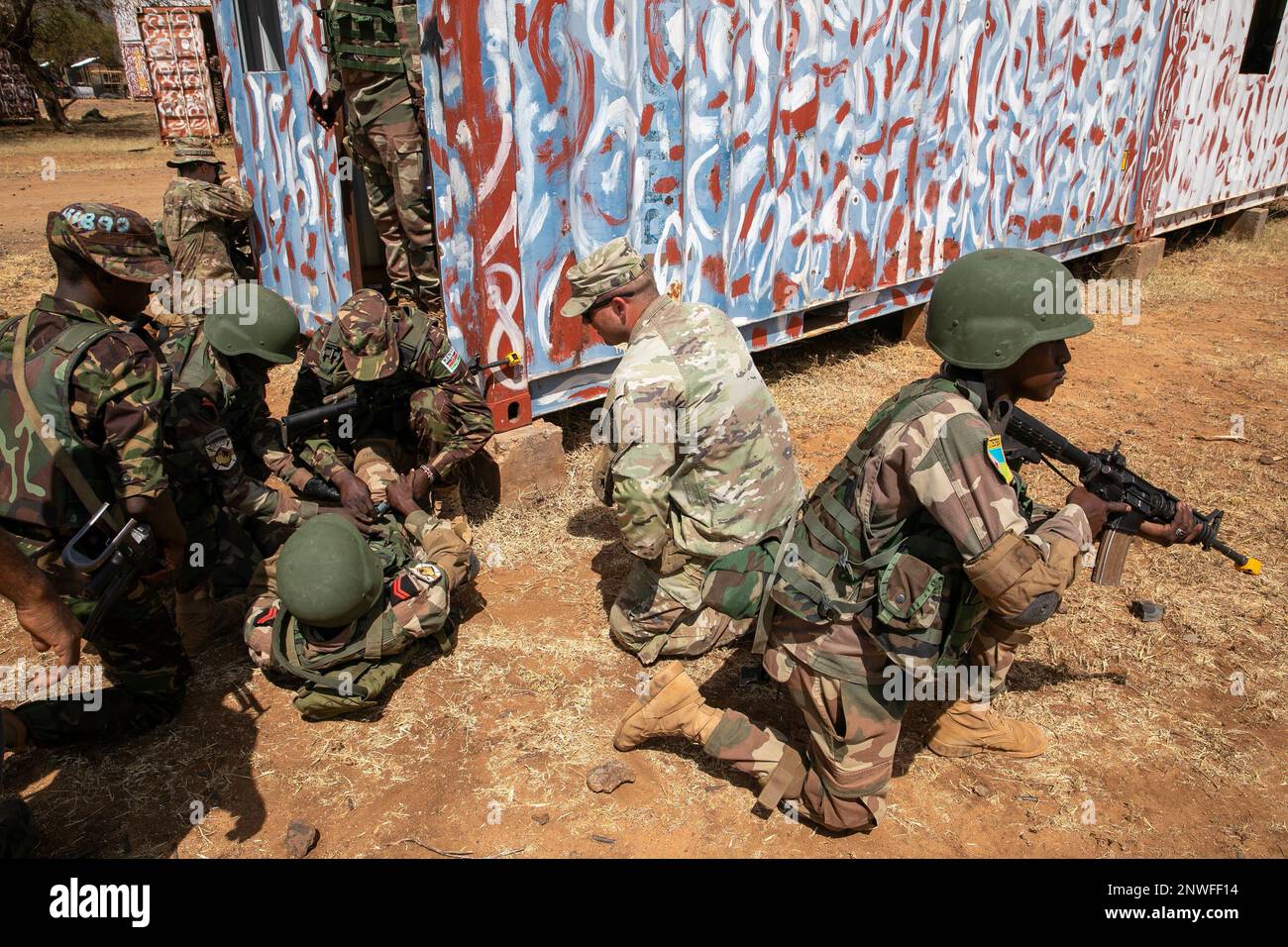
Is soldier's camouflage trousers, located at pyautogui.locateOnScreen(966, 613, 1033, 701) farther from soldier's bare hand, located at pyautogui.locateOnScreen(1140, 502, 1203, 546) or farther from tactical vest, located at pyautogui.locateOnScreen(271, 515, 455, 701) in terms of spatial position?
tactical vest, located at pyautogui.locateOnScreen(271, 515, 455, 701)

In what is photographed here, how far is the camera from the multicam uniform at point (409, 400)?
4469mm

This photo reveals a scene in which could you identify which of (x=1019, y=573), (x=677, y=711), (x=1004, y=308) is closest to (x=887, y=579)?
(x=1019, y=573)

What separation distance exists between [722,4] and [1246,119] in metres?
10.2

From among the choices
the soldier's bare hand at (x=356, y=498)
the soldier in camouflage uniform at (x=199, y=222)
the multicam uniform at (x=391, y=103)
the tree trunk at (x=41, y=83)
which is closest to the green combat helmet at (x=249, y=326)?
the soldier's bare hand at (x=356, y=498)

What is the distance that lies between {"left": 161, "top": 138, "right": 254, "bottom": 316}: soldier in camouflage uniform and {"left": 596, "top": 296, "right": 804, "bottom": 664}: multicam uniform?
4.75 m

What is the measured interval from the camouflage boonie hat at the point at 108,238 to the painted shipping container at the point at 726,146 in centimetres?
189

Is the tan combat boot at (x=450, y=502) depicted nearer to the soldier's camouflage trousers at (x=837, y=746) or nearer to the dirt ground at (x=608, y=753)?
the dirt ground at (x=608, y=753)

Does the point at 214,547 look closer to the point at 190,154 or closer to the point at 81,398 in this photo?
the point at 81,398

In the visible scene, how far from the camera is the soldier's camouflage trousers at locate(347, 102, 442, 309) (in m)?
4.83

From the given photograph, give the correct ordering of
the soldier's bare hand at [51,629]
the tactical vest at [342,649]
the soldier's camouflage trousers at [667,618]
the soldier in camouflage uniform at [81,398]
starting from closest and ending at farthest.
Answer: the soldier's bare hand at [51,629], the soldier in camouflage uniform at [81,398], the tactical vest at [342,649], the soldier's camouflage trousers at [667,618]

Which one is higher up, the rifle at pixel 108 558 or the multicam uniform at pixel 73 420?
the multicam uniform at pixel 73 420

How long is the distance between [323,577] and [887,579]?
6.93 feet

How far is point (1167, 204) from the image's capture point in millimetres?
10727
